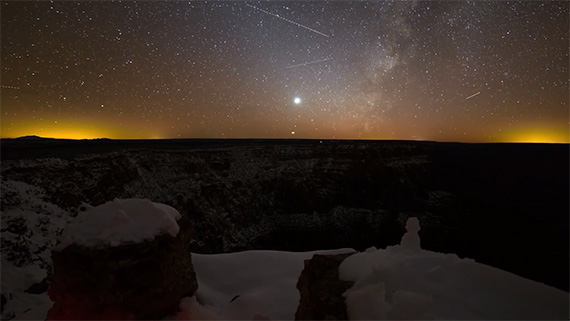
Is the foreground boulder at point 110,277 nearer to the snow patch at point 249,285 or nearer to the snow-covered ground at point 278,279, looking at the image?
the snow-covered ground at point 278,279

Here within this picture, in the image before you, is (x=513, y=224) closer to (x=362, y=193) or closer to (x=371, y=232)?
(x=371, y=232)

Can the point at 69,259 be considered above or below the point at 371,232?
above

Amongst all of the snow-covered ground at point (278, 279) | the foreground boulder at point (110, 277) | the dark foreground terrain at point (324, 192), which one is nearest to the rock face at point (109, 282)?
the foreground boulder at point (110, 277)

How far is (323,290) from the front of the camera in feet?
18.0

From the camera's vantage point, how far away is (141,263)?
23.3ft

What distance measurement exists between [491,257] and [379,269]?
19371 mm

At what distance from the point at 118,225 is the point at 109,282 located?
1350 millimetres

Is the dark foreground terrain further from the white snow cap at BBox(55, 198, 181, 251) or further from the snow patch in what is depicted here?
the snow patch

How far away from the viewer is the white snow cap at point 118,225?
6.94 m

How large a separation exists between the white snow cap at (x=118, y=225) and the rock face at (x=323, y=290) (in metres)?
4.07

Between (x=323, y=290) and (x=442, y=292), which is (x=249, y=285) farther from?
(x=442, y=292)

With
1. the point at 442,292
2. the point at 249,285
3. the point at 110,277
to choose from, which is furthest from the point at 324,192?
the point at 442,292

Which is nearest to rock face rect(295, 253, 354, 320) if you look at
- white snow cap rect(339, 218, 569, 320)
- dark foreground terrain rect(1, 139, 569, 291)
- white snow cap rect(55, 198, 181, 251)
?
white snow cap rect(339, 218, 569, 320)

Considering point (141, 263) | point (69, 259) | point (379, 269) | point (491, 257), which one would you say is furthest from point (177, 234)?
point (491, 257)
